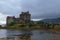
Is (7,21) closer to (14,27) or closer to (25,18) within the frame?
(25,18)

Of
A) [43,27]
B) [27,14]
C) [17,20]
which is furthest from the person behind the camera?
[27,14]

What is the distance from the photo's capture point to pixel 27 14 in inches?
6880

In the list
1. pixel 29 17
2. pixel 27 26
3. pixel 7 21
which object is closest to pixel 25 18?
pixel 29 17

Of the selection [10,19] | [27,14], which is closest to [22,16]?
[27,14]

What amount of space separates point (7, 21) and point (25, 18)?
616 inches

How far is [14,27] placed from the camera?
135375mm

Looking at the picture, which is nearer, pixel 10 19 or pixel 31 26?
pixel 31 26

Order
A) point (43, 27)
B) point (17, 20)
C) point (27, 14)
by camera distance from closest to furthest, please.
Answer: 1. point (43, 27)
2. point (17, 20)
3. point (27, 14)

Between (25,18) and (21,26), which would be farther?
(25,18)

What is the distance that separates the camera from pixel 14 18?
166375 millimetres

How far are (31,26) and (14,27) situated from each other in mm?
11467

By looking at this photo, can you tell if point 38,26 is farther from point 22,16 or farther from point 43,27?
point 22,16

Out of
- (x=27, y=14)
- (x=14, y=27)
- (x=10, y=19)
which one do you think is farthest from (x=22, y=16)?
(x=14, y=27)

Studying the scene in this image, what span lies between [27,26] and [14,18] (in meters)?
34.0
